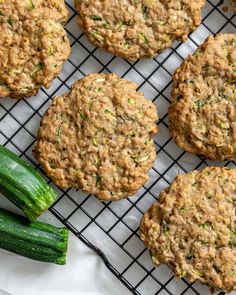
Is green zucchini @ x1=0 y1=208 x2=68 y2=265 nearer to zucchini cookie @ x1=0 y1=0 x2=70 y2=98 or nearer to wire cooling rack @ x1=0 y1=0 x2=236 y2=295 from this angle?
wire cooling rack @ x1=0 y1=0 x2=236 y2=295

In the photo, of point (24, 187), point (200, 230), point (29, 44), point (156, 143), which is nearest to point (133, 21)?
point (29, 44)

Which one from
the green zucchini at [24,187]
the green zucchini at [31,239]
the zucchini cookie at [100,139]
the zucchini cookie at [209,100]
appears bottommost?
the green zucchini at [31,239]

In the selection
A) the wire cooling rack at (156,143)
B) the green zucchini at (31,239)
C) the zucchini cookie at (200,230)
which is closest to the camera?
the zucchini cookie at (200,230)

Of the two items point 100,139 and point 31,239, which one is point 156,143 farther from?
point 31,239

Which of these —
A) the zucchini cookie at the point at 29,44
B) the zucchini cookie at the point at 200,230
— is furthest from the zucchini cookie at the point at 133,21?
the zucchini cookie at the point at 200,230

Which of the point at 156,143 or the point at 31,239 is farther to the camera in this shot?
the point at 156,143

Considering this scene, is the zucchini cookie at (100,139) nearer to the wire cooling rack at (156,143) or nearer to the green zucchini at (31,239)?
the wire cooling rack at (156,143)
